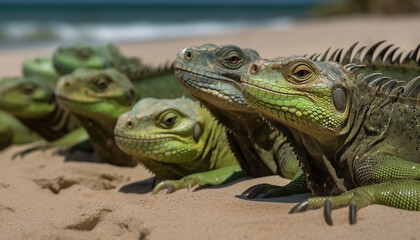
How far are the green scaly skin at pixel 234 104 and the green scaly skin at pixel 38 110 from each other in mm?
3312

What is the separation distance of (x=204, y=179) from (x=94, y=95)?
2090 mm

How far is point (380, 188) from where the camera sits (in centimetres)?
406

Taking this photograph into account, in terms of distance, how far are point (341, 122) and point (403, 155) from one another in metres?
0.42

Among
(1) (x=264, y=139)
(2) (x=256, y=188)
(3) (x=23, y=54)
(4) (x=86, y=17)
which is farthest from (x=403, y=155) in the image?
(4) (x=86, y=17)

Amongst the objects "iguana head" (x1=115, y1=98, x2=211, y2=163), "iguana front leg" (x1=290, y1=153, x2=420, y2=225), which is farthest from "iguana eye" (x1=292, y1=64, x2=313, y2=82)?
"iguana head" (x1=115, y1=98, x2=211, y2=163)

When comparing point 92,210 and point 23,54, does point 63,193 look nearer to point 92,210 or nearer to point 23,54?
point 92,210

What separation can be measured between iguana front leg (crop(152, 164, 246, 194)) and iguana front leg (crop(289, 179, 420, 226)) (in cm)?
180

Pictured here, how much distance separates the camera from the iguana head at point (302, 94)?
4258mm

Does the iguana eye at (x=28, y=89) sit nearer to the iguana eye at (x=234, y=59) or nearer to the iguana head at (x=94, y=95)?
the iguana head at (x=94, y=95)

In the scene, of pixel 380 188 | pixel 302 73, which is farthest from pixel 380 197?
pixel 302 73

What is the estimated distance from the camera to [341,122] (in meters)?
4.32

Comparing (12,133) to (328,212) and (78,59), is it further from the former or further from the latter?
(328,212)

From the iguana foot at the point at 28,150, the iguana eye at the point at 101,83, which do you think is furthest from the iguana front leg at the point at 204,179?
the iguana foot at the point at 28,150

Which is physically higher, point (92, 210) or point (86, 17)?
point (92, 210)
